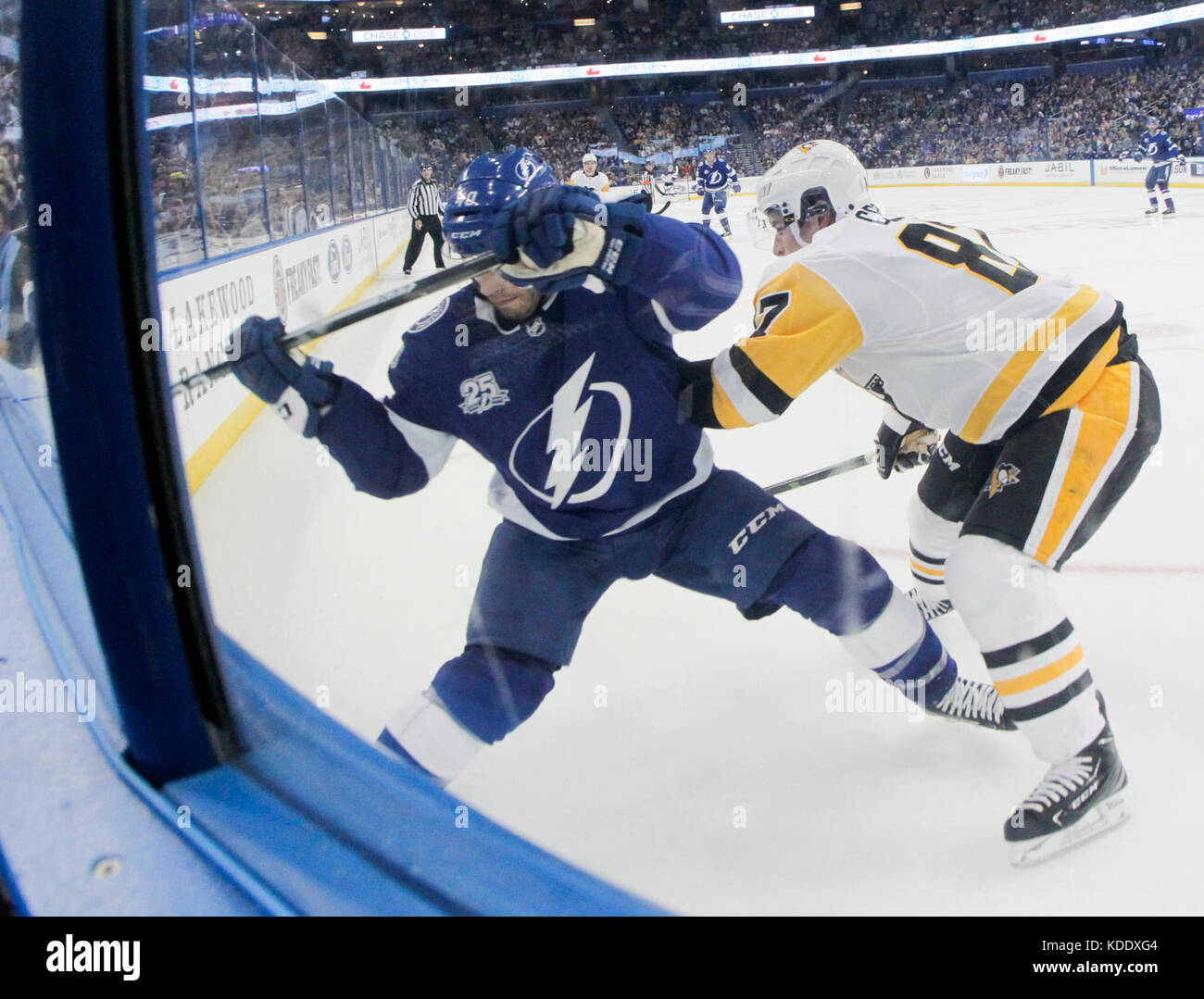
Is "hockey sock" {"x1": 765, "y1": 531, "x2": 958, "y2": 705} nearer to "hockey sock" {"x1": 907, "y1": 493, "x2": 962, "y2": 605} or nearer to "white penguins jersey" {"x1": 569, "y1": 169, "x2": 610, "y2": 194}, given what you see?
"hockey sock" {"x1": 907, "y1": 493, "x2": 962, "y2": 605}

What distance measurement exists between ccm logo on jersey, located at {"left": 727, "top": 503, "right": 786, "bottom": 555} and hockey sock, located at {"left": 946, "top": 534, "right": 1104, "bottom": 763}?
304 millimetres

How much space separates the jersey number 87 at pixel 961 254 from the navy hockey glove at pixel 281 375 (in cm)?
93

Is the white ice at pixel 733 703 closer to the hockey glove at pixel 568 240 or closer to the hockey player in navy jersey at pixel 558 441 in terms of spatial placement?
the hockey player in navy jersey at pixel 558 441

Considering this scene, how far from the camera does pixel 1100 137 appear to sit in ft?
31.0

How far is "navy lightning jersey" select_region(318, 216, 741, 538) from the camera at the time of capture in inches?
51.7

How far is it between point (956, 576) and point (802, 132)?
1688 mm

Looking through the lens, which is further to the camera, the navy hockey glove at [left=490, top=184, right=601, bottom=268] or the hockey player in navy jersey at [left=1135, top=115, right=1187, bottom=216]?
the hockey player in navy jersey at [left=1135, top=115, right=1187, bottom=216]

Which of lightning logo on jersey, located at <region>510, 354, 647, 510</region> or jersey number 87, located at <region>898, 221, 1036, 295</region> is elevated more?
jersey number 87, located at <region>898, 221, 1036, 295</region>

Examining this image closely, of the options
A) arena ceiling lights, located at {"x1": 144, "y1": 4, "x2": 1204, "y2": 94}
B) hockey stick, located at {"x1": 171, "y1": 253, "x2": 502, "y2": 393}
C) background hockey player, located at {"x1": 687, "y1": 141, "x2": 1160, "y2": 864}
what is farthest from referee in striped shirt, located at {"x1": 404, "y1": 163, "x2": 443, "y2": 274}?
background hockey player, located at {"x1": 687, "y1": 141, "x2": 1160, "y2": 864}

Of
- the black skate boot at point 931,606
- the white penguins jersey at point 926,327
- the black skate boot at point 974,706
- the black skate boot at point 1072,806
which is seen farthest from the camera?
the black skate boot at point 931,606

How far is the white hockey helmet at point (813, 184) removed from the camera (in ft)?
5.19

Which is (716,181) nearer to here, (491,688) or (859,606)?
(859,606)

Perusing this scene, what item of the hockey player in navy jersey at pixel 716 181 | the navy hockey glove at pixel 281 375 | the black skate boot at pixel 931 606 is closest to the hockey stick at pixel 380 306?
the navy hockey glove at pixel 281 375
